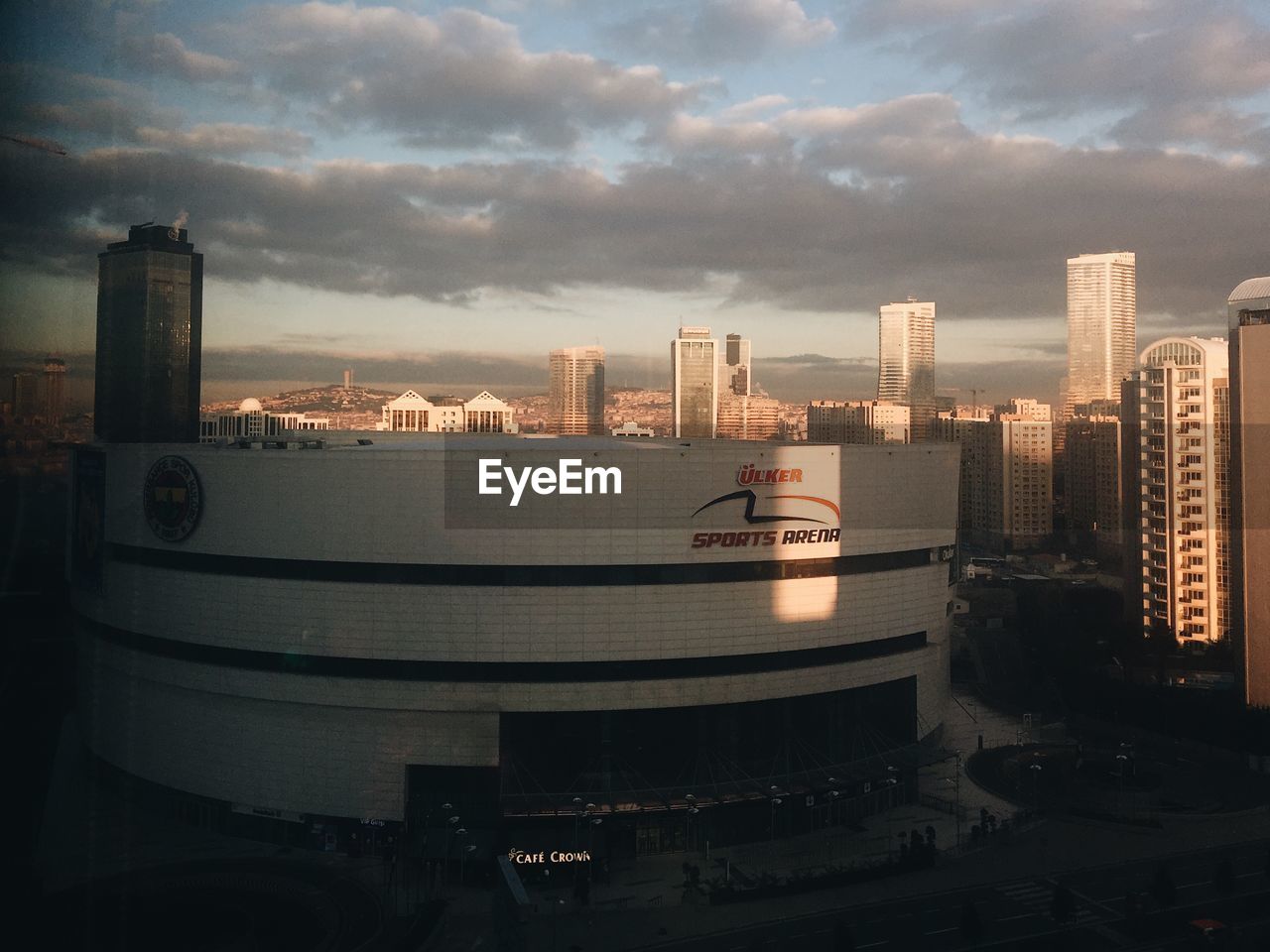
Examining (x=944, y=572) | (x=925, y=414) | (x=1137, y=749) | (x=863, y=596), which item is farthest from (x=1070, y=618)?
(x=925, y=414)

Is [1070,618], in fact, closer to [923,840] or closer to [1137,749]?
[1137,749]

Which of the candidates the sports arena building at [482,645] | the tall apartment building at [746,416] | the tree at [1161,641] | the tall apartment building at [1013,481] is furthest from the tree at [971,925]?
the tall apartment building at [1013,481]

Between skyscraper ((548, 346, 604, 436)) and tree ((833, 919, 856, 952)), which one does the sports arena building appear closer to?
tree ((833, 919, 856, 952))

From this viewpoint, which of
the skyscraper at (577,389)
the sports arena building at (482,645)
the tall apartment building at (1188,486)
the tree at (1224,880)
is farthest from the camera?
the skyscraper at (577,389)

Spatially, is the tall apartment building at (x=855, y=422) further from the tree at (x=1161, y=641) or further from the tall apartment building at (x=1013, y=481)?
the tree at (x=1161, y=641)

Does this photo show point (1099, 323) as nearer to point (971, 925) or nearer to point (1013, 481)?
point (1013, 481)

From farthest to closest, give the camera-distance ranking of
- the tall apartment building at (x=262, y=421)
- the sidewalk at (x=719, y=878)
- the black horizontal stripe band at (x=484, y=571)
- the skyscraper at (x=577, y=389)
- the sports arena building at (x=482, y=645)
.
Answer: the skyscraper at (x=577, y=389) → the tall apartment building at (x=262, y=421) → the black horizontal stripe band at (x=484, y=571) → the sports arena building at (x=482, y=645) → the sidewalk at (x=719, y=878)

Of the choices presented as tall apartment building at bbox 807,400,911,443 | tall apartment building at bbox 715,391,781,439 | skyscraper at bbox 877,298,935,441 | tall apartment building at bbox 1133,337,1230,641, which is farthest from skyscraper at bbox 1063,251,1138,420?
tall apartment building at bbox 1133,337,1230,641
